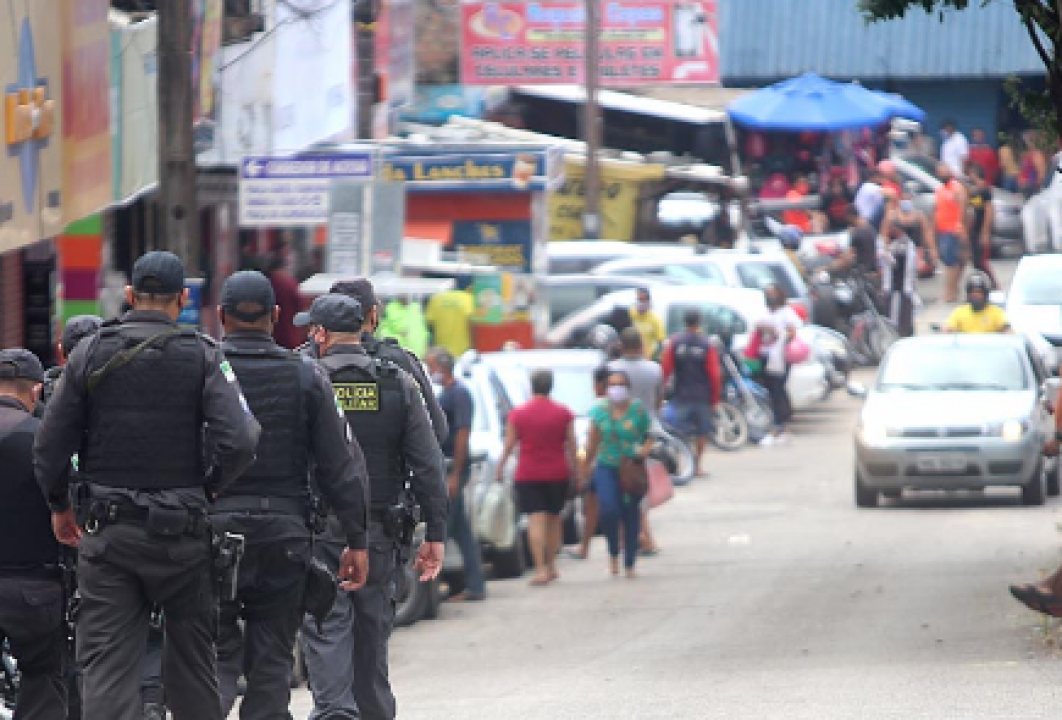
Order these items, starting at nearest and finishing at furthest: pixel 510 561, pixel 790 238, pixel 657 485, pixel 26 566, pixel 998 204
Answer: pixel 26 566 < pixel 510 561 < pixel 657 485 < pixel 790 238 < pixel 998 204

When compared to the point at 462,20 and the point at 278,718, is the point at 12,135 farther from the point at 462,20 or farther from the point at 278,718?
the point at 462,20

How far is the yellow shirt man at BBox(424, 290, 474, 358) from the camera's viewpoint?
2497cm

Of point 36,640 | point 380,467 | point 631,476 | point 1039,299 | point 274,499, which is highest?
point 274,499

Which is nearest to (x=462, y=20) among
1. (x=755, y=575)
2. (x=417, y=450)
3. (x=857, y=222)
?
(x=857, y=222)

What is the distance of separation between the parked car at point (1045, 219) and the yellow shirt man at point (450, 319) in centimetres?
1428

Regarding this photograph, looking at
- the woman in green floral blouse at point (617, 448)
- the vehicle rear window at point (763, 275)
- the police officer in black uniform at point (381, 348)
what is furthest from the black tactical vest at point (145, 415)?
the vehicle rear window at point (763, 275)

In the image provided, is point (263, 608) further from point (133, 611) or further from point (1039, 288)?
point (1039, 288)

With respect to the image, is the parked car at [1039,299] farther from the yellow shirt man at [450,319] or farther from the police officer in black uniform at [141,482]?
the police officer in black uniform at [141,482]

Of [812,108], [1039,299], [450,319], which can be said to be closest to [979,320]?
[1039,299]

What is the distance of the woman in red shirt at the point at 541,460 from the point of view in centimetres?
1822

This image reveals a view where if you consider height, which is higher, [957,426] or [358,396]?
[358,396]

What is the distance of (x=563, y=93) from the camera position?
4222cm

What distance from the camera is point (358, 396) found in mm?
9562

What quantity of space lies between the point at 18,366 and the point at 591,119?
2524 cm
